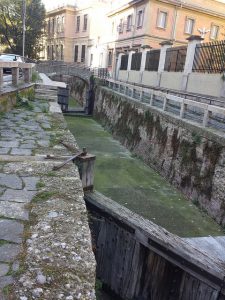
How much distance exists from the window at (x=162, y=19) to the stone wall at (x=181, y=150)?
13.0 meters

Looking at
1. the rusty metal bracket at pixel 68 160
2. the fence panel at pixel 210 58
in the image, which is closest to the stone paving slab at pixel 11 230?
the rusty metal bracket at pixel 68 160

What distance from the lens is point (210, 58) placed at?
1292 cm

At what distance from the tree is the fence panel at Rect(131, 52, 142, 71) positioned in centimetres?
2118

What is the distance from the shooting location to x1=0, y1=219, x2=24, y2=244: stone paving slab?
2.48m

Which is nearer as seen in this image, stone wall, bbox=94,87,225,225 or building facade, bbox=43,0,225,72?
stone wall, bbox=94,87,225,225

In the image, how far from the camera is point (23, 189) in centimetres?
342

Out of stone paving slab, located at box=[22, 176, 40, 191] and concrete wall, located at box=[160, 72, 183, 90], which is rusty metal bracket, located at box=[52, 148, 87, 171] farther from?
concrete wall, located at box=[160, 72, 183, 90]

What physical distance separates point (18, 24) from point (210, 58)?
103ft

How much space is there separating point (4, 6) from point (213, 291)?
39.9 m

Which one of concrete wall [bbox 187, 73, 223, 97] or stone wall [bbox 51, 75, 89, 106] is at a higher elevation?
concrete wall [bbox 187, 73, 223, 97]

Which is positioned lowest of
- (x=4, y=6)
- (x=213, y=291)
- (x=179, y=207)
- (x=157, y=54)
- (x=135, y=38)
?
(x=179, y=207)

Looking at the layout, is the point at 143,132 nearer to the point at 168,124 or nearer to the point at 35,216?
the point at 168,124

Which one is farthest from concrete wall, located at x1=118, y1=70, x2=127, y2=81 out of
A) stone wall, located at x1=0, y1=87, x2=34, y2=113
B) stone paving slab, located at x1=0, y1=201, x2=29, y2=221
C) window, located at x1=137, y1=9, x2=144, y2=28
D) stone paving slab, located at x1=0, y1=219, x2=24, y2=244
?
stone paving slab, located at x1=0, y1=219, x2=24, y2=244

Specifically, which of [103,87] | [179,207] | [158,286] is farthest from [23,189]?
[103,87]
